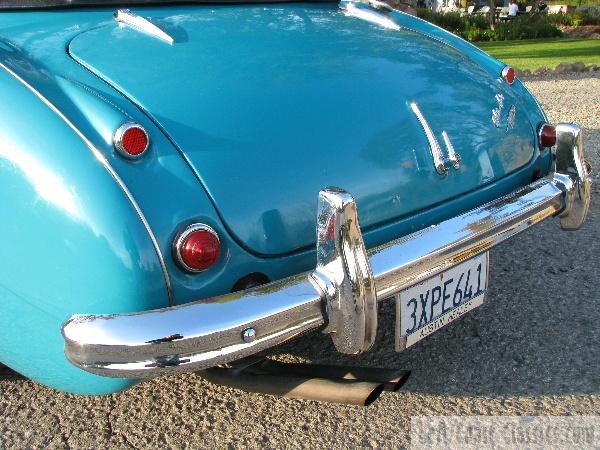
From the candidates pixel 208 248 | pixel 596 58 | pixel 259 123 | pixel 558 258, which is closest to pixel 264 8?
pixel 259 123

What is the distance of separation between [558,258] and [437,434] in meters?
1.82

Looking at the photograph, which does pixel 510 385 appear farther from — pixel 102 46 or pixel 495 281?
pixel 102 46

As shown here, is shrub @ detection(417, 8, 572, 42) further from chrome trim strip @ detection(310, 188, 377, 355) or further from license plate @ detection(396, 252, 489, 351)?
chrome trim strip @ detection(310, 188, 377, 355)

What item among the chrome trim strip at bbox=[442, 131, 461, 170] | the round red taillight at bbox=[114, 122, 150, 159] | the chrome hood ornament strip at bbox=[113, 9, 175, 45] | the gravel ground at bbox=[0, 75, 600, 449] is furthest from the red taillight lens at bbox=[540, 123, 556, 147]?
the round red taillight at bbox=[114, 122, 150, 159]

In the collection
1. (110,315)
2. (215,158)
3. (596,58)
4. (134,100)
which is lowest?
(596,58)

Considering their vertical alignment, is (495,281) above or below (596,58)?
above

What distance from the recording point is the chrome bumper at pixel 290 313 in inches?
65.6

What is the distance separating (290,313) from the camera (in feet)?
5.91

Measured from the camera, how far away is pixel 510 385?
2596 mm

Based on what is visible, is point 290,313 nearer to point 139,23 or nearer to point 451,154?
point 451,154

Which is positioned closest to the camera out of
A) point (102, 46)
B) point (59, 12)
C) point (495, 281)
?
point (102, 46)

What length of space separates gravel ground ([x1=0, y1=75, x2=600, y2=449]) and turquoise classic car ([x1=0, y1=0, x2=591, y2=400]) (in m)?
0.36

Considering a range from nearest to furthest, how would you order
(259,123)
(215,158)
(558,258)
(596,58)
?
1. (215,158)
2. (259,123)
3. (558,258)
4. (596,58)

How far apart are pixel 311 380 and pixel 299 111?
2.82ft
